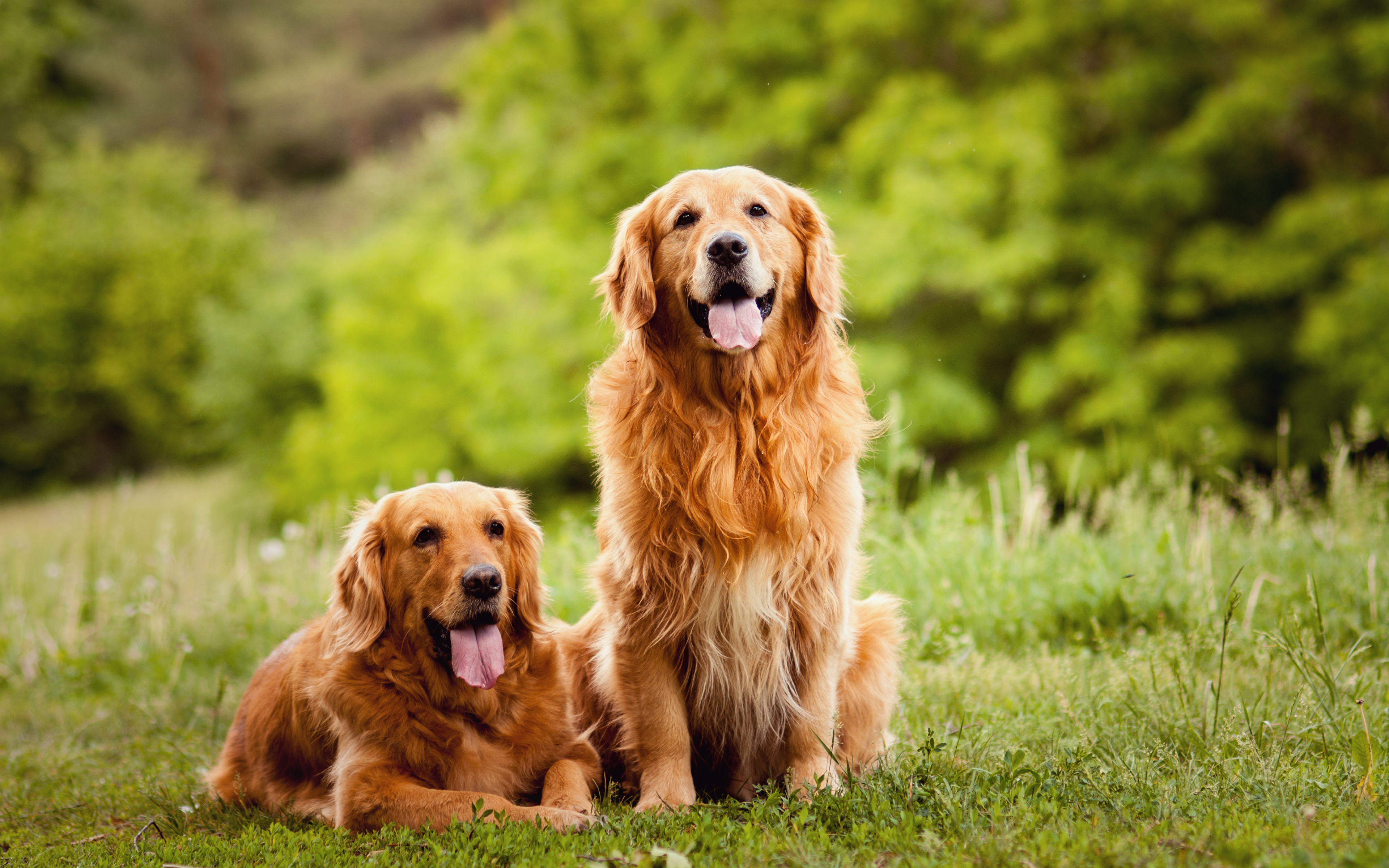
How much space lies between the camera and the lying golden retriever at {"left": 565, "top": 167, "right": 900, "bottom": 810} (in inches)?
136

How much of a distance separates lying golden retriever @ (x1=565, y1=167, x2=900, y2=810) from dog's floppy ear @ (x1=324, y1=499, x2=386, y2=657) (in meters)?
0.70

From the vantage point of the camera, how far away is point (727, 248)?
340 centimetres

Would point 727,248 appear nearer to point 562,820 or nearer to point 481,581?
point 481,581

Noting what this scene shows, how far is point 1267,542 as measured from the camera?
5488 mm

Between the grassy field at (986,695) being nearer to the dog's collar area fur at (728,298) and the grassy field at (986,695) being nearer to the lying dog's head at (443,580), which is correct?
the lying dog's head at (443,580)

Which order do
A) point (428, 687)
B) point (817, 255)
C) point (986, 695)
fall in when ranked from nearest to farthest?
1. point (428, 687)
2. point (817, 255)
3. point (986, 695)

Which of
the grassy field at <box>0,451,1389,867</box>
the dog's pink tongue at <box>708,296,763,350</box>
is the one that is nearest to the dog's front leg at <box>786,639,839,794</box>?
the grassy field at <box>0,451,1389,867</box>

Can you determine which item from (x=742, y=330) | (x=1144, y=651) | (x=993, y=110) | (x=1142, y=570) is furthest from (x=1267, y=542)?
(x=993, y=110)

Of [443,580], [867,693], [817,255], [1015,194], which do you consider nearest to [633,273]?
[817,255]

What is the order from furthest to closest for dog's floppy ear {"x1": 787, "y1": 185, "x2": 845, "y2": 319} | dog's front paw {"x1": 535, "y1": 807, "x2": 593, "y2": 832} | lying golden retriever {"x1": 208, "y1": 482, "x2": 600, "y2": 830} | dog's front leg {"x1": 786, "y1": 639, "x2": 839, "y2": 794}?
dog's floppy ear {"x1": 787, "y1": 185, "x2": 845, "y2": 319} < dog's front leg {"x1": 786, "y1": 639, "x2": 839, "y2": 794} < lying golden retriever {"x1": 208, "y1": 482, "x2": 600, "y2": 830} < dog's front paw {"x1": 535, "y1": 807, "x2": 593, "y2": 832}

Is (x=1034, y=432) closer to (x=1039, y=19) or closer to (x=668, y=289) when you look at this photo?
(x=1039, y=19)

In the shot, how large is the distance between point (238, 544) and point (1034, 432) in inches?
304

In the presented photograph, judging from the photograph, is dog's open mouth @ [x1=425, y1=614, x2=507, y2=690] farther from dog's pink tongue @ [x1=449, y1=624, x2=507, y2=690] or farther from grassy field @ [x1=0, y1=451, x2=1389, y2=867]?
grassy field @ [x1=0, y1=451, x2=1389, y2=867]

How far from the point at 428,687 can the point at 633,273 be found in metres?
1.49
